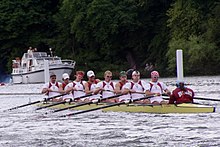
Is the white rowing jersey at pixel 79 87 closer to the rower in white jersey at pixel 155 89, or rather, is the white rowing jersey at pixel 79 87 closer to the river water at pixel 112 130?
the river water at pixel 112 130

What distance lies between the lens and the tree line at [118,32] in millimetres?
46625

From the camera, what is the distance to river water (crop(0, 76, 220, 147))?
1703cm

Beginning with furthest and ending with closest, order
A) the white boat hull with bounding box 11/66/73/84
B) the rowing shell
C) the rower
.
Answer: the white boat hull with bounding box 11/66/73/84 → the rower → the rowing shell

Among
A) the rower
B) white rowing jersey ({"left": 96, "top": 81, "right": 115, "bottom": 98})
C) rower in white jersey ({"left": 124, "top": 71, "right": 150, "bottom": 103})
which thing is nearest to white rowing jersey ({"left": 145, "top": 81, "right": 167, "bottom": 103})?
rower in white jersey ({"left": 124, "top": 71, "right": 150, "bottom": 103})

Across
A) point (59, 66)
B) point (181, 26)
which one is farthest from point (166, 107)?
point (59, 66)

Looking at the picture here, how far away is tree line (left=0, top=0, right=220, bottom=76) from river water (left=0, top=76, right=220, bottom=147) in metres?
24.0

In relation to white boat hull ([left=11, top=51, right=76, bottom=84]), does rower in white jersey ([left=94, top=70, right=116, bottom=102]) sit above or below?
below

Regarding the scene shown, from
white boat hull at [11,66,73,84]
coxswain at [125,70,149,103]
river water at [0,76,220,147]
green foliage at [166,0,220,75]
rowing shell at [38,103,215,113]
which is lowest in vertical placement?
river water at [0,76,220,147]

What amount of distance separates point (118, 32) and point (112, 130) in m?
35.7

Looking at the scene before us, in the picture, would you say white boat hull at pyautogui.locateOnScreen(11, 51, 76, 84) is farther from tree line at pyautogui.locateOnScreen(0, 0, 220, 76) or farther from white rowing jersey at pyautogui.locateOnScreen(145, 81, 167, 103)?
white rowing jersey at pyautogui.locateOnScreen(145, 81, 167, 103)

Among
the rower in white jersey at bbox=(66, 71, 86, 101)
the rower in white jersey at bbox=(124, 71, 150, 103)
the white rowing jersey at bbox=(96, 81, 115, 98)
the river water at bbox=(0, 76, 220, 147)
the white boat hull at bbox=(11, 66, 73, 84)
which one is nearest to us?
the river water at bbox=(0, 76, 220, 147)

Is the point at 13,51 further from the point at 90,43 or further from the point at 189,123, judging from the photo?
the point at 189,123

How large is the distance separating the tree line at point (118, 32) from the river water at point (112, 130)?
24.0m

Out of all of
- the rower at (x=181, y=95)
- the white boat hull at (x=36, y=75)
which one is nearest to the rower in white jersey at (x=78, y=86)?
the rower at (x=181, y=95)
